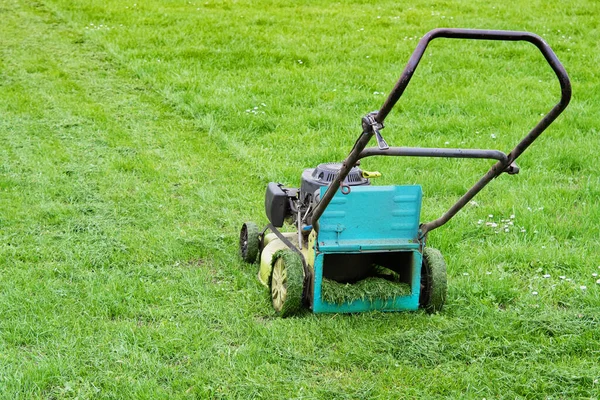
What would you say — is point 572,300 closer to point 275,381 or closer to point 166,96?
point 275,381

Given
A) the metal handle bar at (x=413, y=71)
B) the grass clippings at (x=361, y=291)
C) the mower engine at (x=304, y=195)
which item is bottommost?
the grass clippings at (x=361, y=291)

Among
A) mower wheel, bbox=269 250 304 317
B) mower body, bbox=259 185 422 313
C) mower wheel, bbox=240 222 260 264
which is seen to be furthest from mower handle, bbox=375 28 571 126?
mower wheel, bbox=240 222 260 264

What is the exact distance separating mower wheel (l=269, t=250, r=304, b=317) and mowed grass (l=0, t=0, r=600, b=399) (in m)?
0.07

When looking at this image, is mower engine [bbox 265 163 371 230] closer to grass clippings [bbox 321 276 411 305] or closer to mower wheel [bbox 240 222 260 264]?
mower wheel [bbox 240 222 260 264]

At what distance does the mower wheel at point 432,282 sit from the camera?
160 inches

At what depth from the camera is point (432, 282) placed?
4062mm

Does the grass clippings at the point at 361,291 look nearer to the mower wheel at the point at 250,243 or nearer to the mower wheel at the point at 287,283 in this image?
the mower wheel at the point at 287,283

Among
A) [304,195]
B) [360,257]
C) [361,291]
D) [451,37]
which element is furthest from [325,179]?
[451,37]

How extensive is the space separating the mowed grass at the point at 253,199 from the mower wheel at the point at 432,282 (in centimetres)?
8

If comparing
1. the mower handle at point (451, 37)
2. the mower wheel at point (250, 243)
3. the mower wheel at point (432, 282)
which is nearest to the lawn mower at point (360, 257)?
the mower wheel at point (432, 282)

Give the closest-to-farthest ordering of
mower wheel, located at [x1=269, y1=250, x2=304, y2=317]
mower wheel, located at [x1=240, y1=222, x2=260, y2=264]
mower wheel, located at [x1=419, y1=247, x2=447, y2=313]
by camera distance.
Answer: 1. mower wheel, located at [x1=269, y1=250, x2=304, y2=317]
2. mower wheel, located at [x1=419, y1=247, x2=447, y2=313]
3. mower wheel, located at [x1=240, y1=222, x2=260, y2=264]

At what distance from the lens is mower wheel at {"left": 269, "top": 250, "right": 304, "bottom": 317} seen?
395 centimetres

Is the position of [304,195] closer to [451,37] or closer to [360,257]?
[360,257]

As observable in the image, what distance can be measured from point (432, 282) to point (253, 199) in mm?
1976
